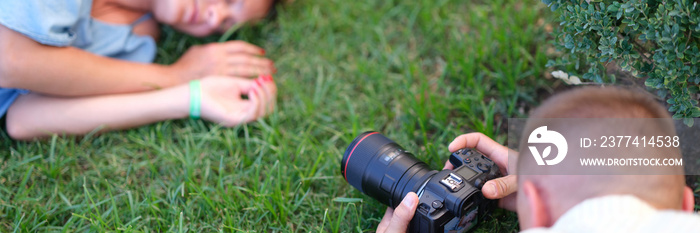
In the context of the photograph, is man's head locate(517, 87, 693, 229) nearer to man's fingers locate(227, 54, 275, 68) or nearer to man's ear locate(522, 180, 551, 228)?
man's ear locate(522, 180, 551, 228)

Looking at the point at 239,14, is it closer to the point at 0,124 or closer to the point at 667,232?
the point at 0,124

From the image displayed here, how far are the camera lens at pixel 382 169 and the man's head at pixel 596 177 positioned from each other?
381mm

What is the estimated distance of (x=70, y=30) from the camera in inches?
85.8

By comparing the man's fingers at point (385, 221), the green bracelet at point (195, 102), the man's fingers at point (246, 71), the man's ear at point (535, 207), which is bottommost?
the man's fingers at point (385, 221)

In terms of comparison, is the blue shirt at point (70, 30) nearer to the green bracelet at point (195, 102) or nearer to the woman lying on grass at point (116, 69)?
the woman lying on grass at point (116, 69)

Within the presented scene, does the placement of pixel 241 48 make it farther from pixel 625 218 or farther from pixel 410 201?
pixel 625 218

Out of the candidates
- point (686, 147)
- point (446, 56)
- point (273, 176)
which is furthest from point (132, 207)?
point (686, 147)

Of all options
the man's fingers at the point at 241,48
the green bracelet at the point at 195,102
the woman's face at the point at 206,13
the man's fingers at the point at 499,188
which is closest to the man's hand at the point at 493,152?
the man's fingers at the point at 499,188

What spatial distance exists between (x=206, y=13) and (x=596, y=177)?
73.4 inches

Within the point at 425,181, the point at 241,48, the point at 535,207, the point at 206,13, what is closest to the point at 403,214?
the point at 425,181

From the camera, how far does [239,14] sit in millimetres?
2641

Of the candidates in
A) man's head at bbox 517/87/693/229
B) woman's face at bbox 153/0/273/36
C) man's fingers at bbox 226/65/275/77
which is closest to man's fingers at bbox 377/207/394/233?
man's head at bbox 517/87/693/229

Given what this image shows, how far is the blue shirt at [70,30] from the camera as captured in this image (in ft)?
6.47

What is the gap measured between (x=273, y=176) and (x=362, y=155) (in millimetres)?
455
